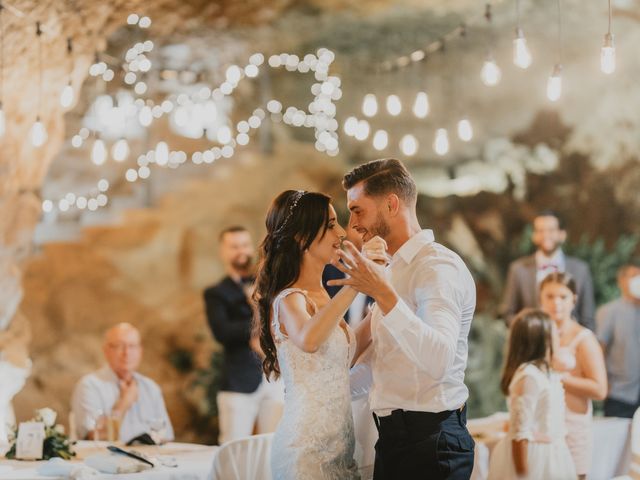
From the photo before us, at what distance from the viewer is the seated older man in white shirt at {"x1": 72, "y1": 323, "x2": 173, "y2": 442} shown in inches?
196

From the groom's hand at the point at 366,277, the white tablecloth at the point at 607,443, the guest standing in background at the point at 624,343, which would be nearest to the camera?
the groom's hand at the point at 366,277

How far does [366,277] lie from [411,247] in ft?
1.42

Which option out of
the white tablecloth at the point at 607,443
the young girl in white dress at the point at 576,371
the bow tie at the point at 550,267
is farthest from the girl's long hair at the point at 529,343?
the bow tie at the point at 550,267

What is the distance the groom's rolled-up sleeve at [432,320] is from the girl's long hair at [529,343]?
1718 mm

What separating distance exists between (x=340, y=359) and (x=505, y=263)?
644cm

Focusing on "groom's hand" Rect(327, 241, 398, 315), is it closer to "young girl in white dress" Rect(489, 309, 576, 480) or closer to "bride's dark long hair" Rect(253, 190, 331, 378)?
"bride's dark long hair" Rect(253, 190, 331, 378)

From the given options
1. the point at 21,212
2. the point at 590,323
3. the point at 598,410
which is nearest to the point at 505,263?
the point at 598,410

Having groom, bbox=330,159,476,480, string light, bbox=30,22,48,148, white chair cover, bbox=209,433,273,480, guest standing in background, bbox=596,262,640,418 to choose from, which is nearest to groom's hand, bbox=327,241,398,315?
groom, bbox=330,159,476,480

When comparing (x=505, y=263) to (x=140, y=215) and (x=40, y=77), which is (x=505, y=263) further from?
(x=40, y=77)

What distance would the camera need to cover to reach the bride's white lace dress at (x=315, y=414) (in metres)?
3.04

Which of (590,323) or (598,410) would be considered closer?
(590,323)

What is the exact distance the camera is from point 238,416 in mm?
6262

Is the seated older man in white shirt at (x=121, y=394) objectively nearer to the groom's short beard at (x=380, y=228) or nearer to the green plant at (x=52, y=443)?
the green plant at (x=52, y=443)

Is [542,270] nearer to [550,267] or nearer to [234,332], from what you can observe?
[550,267]
